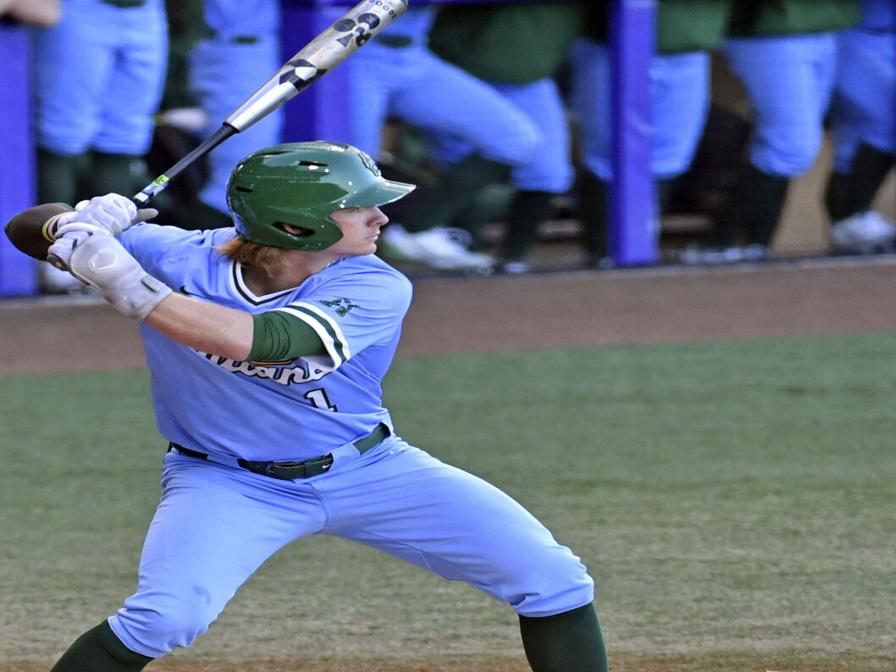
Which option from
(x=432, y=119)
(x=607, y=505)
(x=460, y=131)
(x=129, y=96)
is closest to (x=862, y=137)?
(x=460, y=131)

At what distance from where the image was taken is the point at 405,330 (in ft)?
25.8

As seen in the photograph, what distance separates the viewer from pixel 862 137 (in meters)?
9.70

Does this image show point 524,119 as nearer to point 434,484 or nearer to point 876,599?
point 876,599

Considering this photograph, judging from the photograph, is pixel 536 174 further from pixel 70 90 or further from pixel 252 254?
pixel 252 254

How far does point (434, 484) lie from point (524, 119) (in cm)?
595

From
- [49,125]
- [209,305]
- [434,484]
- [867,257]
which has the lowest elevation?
[867,257]

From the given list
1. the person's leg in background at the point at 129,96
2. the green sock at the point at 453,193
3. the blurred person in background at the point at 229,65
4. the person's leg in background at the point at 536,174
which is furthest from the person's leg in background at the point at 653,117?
the person's leg in background at the point at 129,96

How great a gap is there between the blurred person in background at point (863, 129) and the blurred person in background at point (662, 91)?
3.05ft

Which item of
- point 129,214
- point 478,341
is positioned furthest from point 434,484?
point 478,341

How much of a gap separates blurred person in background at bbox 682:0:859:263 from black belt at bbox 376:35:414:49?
6.34 feet

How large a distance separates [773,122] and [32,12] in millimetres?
4228

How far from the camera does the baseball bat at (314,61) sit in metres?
3.70

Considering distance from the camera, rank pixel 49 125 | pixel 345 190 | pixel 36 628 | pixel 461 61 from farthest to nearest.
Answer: pixel 461 61 → pixel 49 125 → pixel 36 628 → pixel 345 190

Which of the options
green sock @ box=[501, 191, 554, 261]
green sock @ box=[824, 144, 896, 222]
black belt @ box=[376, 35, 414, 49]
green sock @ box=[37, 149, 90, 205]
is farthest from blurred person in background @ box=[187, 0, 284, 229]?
green sock @ box=[824, 144, 896, 222]
